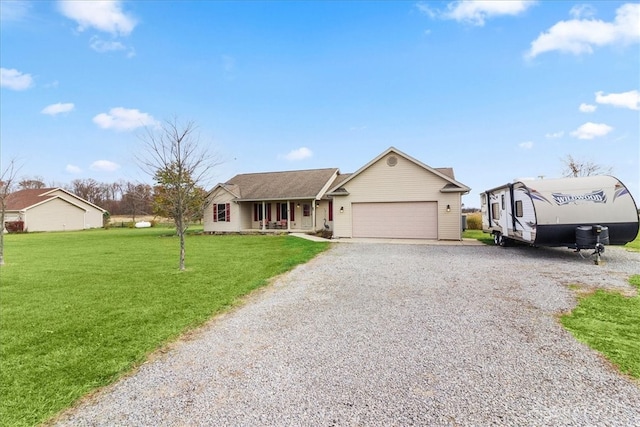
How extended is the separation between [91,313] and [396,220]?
1401 centimetres

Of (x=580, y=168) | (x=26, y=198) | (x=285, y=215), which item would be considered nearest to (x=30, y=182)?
(x=26, y=198)

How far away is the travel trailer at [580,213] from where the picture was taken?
970 cm

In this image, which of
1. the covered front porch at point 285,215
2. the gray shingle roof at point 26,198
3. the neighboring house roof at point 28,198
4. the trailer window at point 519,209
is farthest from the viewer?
the gray shingle roof at point 26,198

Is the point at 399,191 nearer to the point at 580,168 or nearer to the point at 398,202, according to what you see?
the point at 398,202

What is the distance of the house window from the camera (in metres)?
23.2

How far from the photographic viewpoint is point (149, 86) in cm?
1656

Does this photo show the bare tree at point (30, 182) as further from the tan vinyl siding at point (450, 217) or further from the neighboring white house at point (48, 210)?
the tan vinyl siding at point (450, 217)

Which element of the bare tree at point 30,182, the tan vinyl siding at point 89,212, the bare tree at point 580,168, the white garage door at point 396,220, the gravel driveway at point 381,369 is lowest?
the gravel driveway at point 381,369

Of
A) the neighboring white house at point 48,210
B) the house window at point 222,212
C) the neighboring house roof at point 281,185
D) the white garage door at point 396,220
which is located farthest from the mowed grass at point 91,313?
the neighboring white house at point 48,210

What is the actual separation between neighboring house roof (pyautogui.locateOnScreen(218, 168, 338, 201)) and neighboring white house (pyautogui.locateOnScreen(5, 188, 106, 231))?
21817 millimetres

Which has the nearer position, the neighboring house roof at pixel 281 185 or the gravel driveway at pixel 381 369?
the gravel driveway at pixel 381 369

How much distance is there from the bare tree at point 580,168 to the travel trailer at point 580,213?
67.6ft

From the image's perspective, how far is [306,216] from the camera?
22.3 meters

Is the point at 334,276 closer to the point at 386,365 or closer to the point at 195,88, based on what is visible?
the point at 386,365
